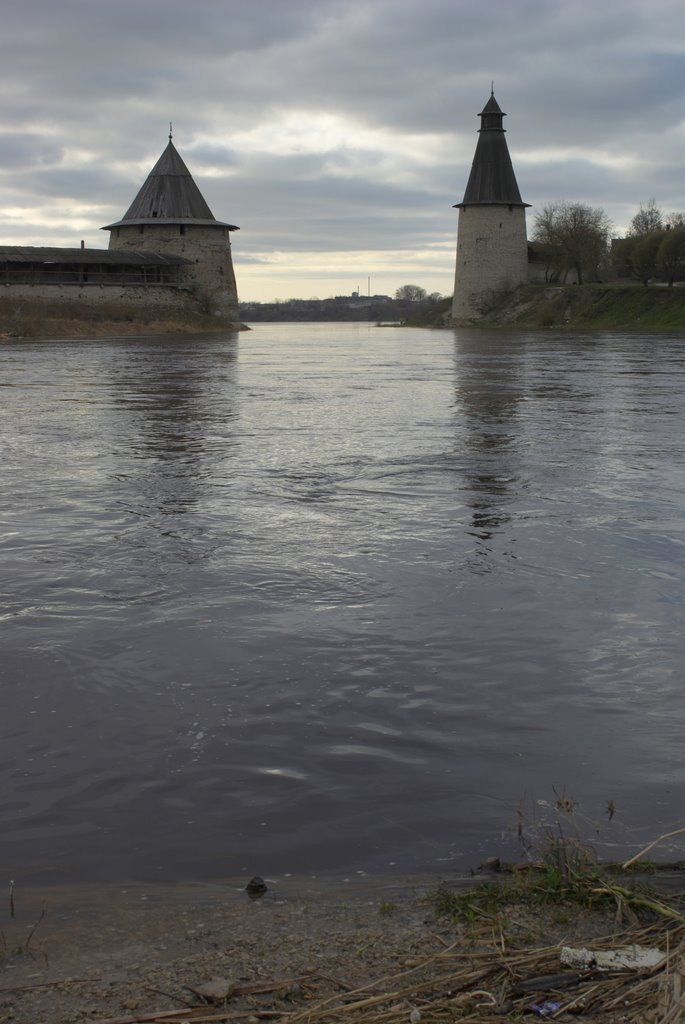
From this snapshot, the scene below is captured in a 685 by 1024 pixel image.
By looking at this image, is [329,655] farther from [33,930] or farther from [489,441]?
[489,441]

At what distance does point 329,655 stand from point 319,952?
6.10 ft

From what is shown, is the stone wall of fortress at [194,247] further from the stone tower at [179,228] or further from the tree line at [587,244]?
the tree line at [587,244]

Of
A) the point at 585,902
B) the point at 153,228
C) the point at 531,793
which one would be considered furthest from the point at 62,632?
the point at 153,228

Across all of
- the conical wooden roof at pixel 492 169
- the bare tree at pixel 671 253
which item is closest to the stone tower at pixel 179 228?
the conical wooden roof at pixel 492 169

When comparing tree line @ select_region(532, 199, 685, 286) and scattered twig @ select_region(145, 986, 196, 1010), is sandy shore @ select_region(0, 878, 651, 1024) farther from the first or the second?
tree line @ select_region(532, 199, 685, 286)

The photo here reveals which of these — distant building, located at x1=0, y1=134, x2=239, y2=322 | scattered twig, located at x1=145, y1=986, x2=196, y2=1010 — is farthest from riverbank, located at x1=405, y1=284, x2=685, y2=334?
scattered twig, located at x1=145, y1=986, x2=196, y2=1010

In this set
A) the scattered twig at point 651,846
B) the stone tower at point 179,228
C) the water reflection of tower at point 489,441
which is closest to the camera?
the scattered twig at point 651,846

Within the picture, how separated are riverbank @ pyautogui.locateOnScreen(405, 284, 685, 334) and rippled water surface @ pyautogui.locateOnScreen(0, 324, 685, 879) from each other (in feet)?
129

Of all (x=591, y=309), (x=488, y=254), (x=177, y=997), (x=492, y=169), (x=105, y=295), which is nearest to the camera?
(x=177, y=997)

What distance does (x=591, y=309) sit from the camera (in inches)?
2144

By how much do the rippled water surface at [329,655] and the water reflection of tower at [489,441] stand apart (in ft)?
0.20

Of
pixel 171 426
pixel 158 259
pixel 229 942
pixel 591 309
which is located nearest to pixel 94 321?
pixel 158 259

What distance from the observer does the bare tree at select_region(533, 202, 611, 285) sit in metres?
67.8

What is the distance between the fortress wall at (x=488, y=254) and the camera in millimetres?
67125
